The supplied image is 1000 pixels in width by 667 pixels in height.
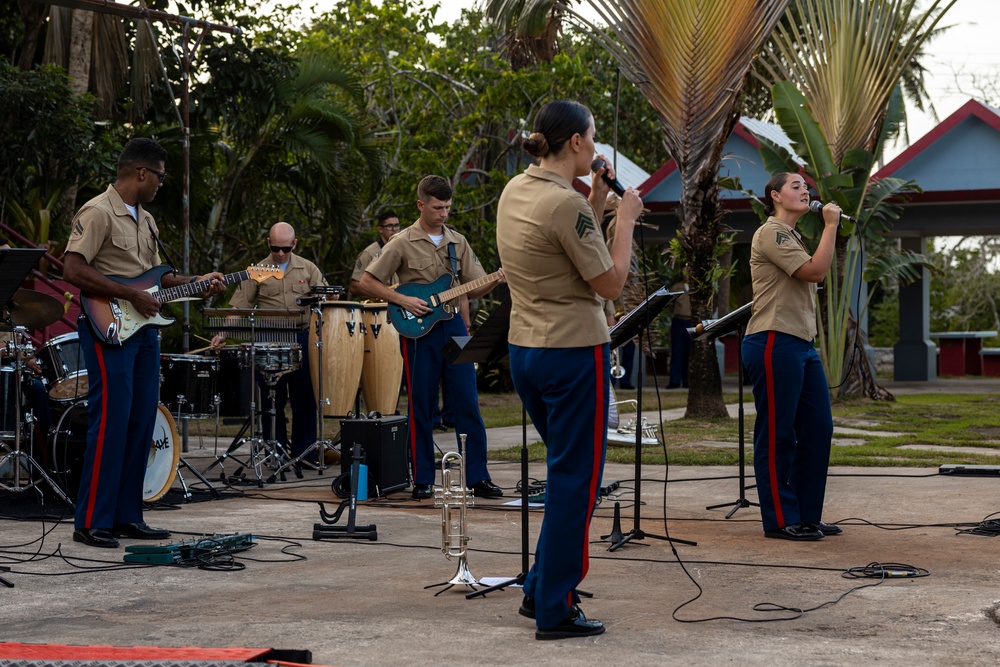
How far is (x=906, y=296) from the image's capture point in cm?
2398

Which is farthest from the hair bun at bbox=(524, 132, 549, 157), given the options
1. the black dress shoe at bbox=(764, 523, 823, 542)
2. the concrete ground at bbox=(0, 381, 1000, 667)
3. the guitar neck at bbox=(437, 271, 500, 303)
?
the guitar neck at bbox=(437, 271, 500, 303)

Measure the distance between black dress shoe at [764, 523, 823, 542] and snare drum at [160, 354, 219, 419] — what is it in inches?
193

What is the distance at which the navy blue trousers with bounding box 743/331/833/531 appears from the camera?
6938 millimetres

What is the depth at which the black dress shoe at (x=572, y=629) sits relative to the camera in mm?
4520

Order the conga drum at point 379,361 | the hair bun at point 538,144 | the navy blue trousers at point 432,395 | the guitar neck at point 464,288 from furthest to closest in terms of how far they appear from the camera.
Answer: the conga drum at point 379,361, the navy blue trousers at point 432,395, the guitar neck at point 464,288, the hair bun at point 538,144

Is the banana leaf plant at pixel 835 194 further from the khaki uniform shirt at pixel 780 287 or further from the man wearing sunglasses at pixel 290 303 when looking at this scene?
the khaki uniform shirt at pixel 780 287

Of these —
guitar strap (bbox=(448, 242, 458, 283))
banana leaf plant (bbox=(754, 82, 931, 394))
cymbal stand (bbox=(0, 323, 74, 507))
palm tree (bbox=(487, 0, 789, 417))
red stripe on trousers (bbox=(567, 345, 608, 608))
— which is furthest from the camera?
banana leaf plant (bbox=(754, 82, 931, 394))

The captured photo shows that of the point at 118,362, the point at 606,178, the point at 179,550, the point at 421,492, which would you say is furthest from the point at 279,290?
the point at 606,178

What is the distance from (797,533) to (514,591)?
2192 mm

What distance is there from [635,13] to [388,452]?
20.7 ft

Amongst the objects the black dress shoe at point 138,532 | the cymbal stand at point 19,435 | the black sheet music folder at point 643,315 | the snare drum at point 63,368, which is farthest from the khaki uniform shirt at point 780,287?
the cymbal stand at point 19,435

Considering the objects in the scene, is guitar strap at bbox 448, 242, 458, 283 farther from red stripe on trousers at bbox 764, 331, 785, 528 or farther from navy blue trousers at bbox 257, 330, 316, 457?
red stripe on trousers at bbox 764, 331, 785, 528

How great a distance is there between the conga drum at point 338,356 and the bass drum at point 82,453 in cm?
230

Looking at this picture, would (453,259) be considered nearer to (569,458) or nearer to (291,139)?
(569,458)
